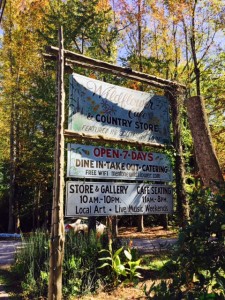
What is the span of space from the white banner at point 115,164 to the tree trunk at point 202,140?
0.63 m

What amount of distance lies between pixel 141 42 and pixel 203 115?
1388 centimetres

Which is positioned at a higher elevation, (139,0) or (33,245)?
(139,0)

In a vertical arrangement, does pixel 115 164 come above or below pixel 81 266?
above

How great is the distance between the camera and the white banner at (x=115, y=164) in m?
4.94

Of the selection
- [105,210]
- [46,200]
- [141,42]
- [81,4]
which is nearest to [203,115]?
[105,210]

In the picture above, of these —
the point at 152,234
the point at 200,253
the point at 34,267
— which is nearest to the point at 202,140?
the point at 200,253

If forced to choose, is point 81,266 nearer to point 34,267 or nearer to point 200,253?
point 34,267

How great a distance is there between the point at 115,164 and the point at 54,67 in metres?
8.49

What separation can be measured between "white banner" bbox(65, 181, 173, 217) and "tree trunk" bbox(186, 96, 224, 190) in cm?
76

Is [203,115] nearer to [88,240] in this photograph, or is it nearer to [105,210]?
[105,210]

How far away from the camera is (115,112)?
5.70 m

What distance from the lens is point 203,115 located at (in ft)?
20.0

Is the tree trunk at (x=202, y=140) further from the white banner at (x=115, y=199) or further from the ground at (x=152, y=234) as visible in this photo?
the ground at (x=152, y=234)

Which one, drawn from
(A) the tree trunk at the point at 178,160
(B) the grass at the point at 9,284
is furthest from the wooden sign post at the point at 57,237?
(A) the tree trunk at the point at 178,160
